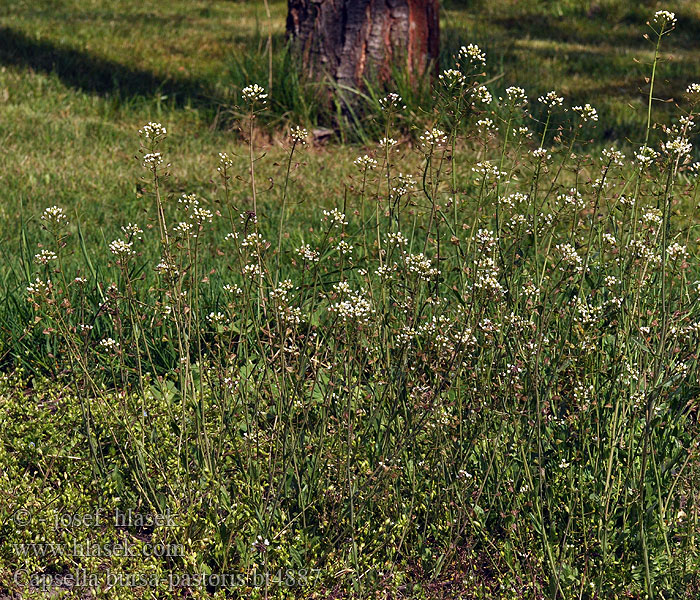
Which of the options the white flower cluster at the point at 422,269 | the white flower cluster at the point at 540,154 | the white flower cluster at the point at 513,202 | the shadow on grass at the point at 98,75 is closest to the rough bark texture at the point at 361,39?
the shadow on grass at the point at 98,75

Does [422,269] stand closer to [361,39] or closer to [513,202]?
[513,202]

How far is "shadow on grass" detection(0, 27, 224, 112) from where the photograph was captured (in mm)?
7699

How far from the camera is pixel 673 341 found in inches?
103

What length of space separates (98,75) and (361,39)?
9.23 feet

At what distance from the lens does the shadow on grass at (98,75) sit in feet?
25.3

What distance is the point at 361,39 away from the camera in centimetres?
694

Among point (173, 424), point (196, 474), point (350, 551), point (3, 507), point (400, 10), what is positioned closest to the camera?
point (350, 551)

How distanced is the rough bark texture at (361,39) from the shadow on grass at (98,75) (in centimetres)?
104

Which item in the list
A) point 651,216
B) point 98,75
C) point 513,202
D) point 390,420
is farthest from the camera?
point 98,75

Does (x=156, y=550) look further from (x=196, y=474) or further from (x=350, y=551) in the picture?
(x=350, y=551)

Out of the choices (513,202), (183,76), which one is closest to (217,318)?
(513,202)

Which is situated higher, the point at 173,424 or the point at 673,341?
the point at 673,341

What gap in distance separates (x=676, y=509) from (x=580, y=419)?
0.42 meters

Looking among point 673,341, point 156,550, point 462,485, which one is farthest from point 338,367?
point 673,341
